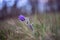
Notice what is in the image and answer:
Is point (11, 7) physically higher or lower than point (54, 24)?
higher

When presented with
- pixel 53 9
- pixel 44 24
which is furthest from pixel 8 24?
pixel 53 9

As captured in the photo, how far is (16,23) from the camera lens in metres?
1.44

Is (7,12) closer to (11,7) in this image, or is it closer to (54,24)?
(11,7)

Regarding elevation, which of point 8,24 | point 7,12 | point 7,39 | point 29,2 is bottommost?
point 7,39

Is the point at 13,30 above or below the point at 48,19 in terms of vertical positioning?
below

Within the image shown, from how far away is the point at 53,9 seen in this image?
1.31 metres

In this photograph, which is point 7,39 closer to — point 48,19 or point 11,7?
point 11,7

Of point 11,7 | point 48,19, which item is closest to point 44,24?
point 48,19

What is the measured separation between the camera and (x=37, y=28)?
1.36m

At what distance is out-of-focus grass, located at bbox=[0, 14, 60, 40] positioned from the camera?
51.6 inches

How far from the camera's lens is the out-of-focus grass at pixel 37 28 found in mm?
1310

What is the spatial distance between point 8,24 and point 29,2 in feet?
1.03

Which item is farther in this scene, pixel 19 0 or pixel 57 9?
pixel 19 0

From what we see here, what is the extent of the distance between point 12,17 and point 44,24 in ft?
1.09
